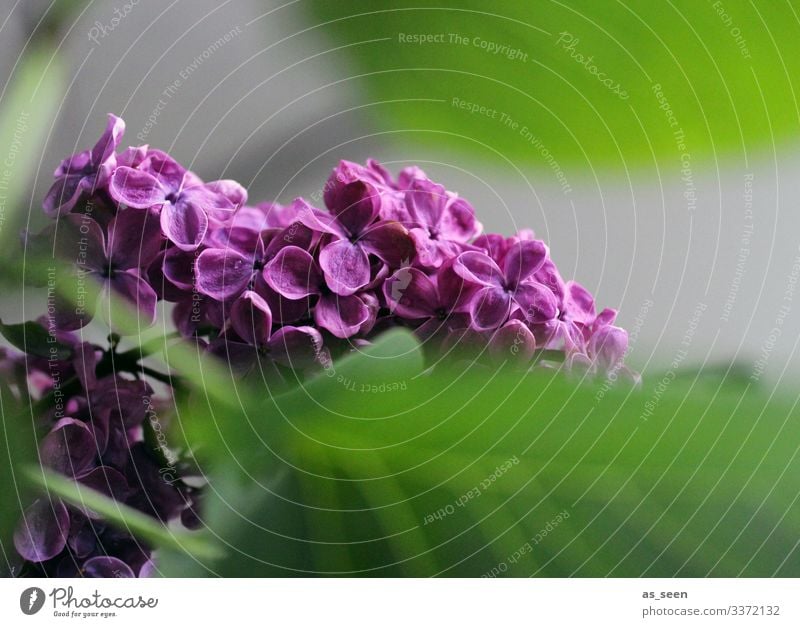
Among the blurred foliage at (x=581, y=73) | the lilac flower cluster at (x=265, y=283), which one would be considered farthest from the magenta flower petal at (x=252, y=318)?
the blurred foliage at (x=581, y=73)

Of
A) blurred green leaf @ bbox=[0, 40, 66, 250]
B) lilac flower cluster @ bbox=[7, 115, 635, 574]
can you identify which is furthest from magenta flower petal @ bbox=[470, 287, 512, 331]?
blurred green leaf @ bbox=[0, 40, 66, 250]

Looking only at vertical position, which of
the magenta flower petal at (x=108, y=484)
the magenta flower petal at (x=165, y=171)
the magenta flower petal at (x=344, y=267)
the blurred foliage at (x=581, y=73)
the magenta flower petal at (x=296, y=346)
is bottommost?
the magenta flower petal at (x=108, y=484)

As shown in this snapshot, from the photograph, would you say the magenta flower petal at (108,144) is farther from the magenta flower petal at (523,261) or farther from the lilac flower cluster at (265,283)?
the magenta flower petal at (523,261)

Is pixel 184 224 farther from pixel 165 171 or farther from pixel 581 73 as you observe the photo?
pixel 581 73

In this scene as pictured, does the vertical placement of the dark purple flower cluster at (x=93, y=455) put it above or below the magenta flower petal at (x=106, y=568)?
above

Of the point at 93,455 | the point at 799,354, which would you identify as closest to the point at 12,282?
the point at 93,455

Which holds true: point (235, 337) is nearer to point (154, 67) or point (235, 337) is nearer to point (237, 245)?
point (237, 245)

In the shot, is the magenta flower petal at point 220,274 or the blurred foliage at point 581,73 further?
the blurred foliage at point 581,73
